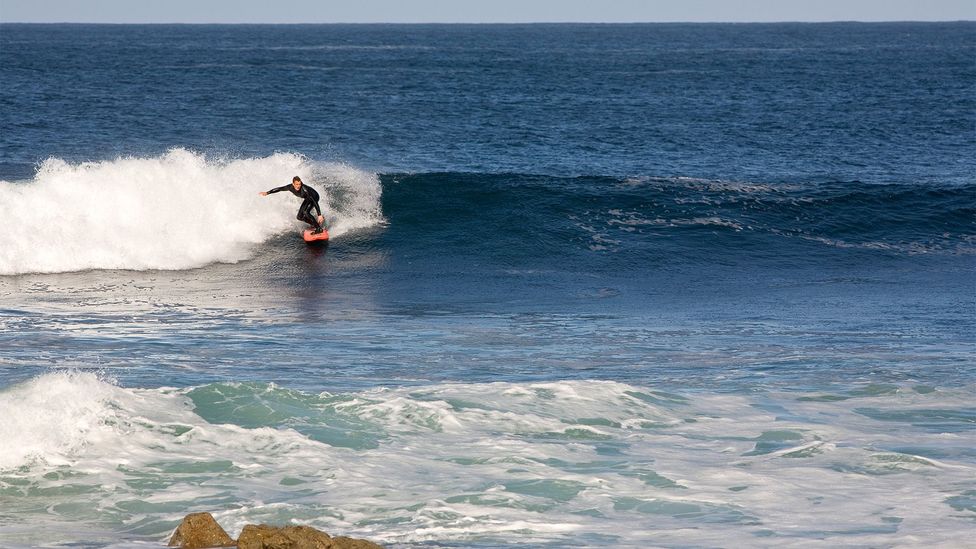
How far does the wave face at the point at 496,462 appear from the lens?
8422mm

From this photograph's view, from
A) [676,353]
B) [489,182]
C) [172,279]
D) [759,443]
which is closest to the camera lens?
[759,443]

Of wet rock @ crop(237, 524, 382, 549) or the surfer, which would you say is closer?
wet rock @ crop(237, 524, 382, 549)

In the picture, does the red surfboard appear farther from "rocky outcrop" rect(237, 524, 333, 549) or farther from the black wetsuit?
"rocky outcrop" rect(237, 524, 333, 549)

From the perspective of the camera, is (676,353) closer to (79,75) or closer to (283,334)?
(283,334)

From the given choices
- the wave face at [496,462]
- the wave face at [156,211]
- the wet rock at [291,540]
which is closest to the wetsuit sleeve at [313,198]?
the wave face at [156,211]

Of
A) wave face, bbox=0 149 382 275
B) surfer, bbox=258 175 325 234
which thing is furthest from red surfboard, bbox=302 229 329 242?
wave face, bbox=0 149 382 275

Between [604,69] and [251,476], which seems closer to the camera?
[251,476]

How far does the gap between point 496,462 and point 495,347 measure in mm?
4470

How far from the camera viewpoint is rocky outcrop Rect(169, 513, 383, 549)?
7148 mm

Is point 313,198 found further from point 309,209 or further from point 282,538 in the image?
point 282,538

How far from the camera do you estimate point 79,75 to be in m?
75.7

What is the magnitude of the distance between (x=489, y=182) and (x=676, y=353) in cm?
1332

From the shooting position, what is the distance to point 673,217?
971 inches

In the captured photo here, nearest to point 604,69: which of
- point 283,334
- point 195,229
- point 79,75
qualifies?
point 79,75
